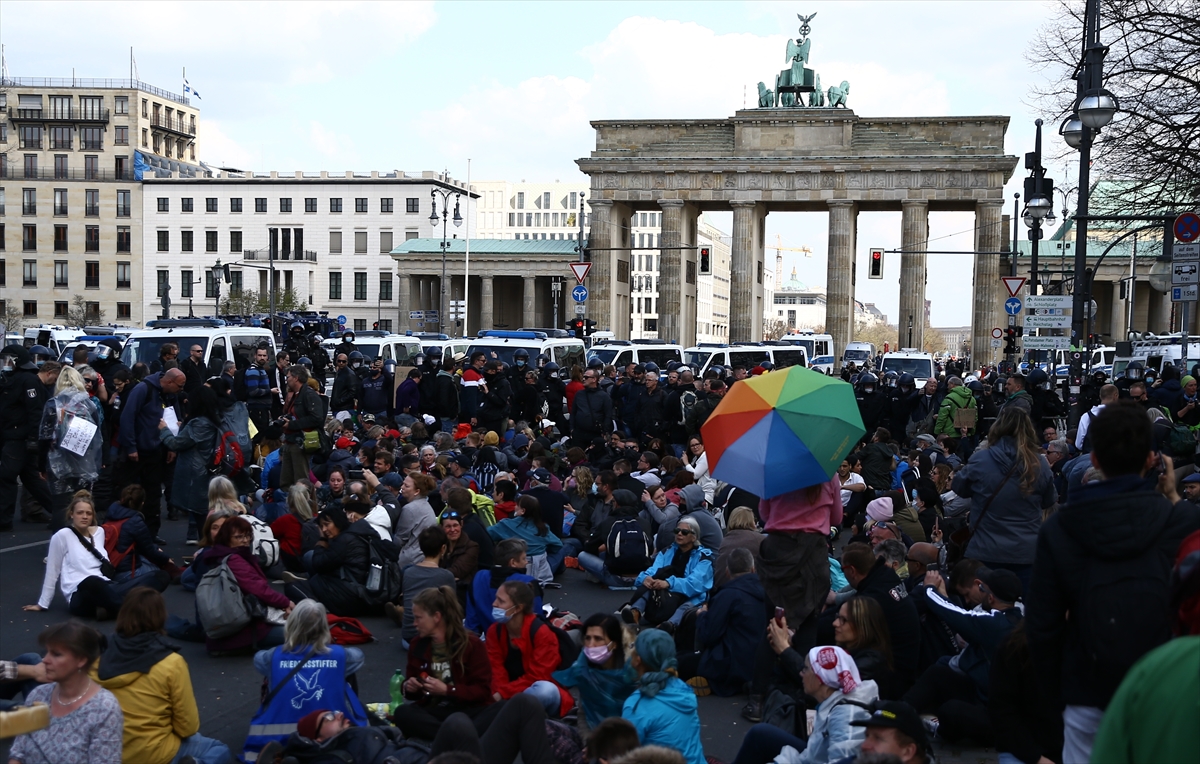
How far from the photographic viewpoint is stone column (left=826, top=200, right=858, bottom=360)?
67.8 meters

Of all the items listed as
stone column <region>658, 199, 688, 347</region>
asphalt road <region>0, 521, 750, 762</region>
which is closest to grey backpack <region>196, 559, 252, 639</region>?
asphalt road <region>0, 521, 750, 762</region>

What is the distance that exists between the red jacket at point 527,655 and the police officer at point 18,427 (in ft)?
27.5

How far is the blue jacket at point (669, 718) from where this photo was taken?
616 centimetres

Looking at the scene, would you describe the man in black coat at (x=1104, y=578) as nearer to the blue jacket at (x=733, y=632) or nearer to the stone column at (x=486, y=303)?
the blue jacket at (x=733, y=632)

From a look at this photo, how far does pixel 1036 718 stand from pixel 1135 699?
3061mm

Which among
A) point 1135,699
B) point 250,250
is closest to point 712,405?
point 1135,699

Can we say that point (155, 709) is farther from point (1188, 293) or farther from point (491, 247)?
point (491, 247)

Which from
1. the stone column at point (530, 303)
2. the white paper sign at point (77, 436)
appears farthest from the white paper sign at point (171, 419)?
the stone column at point (530, 303)

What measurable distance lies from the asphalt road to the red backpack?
0.09m

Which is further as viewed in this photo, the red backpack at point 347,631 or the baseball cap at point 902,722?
the red backpack at point 347,631

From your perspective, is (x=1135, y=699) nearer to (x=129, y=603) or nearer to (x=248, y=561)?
(x=129, y=603)

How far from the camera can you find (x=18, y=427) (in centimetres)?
1371

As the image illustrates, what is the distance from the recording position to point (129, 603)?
655 cm

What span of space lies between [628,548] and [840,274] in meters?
57.6
